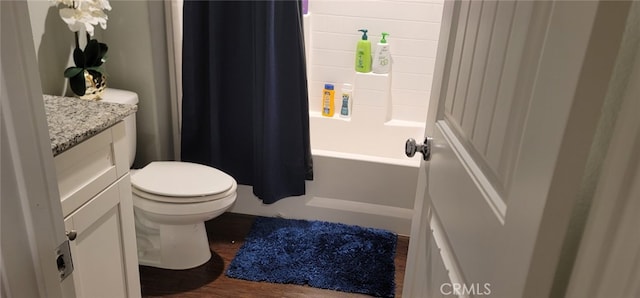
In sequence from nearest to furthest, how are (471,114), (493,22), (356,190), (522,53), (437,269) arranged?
1. (522,53)
2. (493,22)
3. (471,114)
4. (437,269)
5. (356,190)

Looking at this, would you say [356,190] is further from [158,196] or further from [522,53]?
[522,53]

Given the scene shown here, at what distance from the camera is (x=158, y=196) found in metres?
2.08

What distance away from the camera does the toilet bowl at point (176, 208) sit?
2.10m

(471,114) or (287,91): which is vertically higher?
(471,114)

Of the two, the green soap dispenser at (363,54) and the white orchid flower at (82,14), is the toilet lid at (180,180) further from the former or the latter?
the green soap dispenser at (363,54)

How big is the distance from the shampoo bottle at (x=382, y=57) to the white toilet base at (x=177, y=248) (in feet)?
4.54

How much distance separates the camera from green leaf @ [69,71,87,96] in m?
2.07

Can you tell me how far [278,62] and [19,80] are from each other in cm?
187

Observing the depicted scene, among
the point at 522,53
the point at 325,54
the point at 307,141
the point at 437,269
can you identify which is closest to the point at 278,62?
the point at 307,141

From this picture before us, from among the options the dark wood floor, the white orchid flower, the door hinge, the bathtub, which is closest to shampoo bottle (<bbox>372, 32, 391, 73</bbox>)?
the bathtub

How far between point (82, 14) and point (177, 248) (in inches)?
42.4

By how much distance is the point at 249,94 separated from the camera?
2.54 meters

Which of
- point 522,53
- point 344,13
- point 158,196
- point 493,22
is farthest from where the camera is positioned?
point 344,13

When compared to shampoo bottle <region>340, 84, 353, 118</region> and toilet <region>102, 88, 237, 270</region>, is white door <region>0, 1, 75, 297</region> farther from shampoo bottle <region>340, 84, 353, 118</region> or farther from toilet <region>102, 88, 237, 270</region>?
shampoo bottle <region>340, 84, 353, 118</region>
